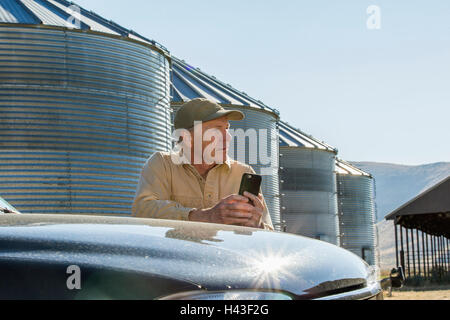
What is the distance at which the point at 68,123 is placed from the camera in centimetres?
1021

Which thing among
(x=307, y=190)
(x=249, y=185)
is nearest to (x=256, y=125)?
(x=307, y=190)

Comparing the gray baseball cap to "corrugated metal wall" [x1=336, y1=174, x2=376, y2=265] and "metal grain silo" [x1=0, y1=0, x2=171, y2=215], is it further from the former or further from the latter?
"corrugated metal wall" [x1=336, y1=174, x2=376, y2=265]

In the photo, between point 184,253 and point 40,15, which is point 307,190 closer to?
Answer: point 40,15

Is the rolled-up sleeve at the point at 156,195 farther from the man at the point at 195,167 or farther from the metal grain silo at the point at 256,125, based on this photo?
the metal grain silo at the point at 256,125

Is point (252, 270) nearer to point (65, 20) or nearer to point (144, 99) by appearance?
point (144, 99)

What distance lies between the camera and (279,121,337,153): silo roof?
24.6m

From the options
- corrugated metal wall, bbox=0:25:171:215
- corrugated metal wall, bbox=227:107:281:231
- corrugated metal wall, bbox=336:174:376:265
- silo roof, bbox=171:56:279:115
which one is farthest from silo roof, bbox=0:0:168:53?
corrugated metal wall, bbox=336:174:376:265

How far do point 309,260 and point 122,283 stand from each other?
0.55 meters

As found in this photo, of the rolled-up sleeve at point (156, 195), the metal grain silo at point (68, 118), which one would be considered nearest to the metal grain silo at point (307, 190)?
the metal grain silo at point (68, 118)

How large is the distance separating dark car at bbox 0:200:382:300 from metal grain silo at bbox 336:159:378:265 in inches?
1021

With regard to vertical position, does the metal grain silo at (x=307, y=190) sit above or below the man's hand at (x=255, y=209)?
above

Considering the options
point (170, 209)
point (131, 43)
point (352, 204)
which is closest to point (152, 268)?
point (170, 209)

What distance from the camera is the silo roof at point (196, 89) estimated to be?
60.6 feet

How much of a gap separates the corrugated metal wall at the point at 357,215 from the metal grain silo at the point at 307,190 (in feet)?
6.62
